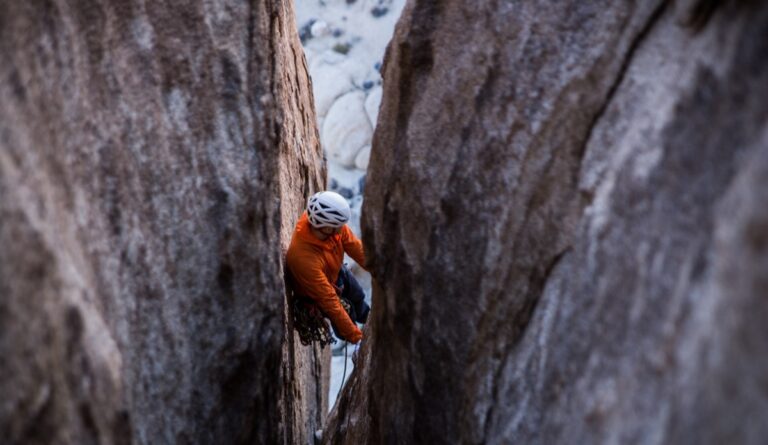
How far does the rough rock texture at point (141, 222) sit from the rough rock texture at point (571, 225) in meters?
0.57

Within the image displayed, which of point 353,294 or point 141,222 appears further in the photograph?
point 353,294

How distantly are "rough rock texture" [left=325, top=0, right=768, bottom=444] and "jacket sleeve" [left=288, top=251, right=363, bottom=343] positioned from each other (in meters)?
0.23

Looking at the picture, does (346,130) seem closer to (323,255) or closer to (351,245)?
(351,245)

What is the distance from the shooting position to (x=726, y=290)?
7.31ft

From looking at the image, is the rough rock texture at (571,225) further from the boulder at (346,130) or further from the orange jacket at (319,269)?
the boulder at (346,130)

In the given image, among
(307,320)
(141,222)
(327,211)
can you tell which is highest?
(141,222)

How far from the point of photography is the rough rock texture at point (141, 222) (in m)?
2.72

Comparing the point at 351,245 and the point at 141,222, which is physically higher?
the point at 141,222

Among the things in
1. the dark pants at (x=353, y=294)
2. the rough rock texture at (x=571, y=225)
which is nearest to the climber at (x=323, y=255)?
the dark pants at (x=353, y=294)

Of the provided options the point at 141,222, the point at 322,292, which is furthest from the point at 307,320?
the point at 141,222

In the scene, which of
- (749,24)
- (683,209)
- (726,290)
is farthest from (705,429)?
(749,24)

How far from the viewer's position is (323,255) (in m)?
4.75

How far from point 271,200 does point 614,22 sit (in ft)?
5.58

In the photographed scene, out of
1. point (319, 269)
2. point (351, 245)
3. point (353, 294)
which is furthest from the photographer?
point (353, 294)
